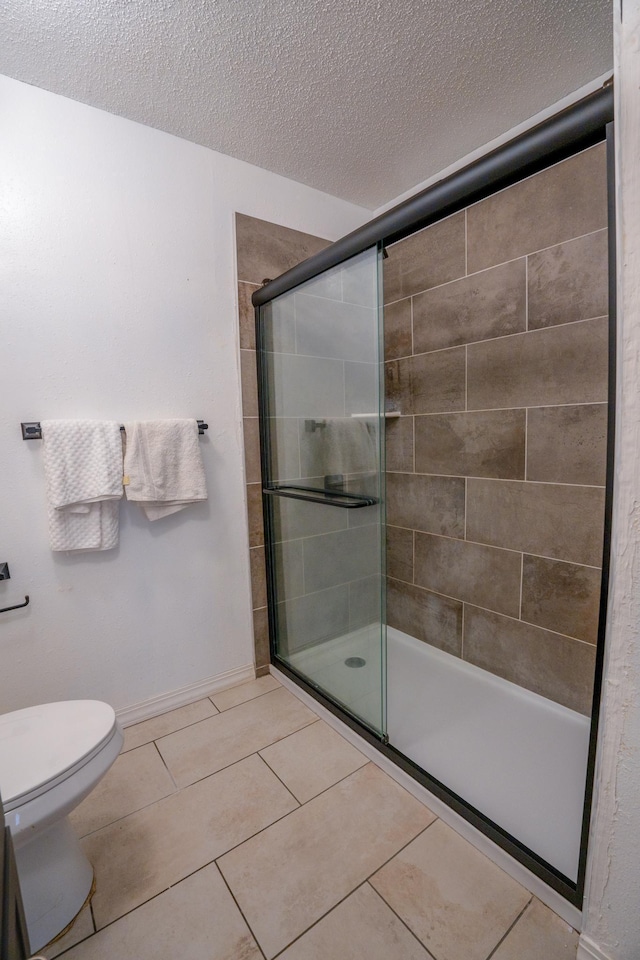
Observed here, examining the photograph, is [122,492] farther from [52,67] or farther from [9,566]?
[52,67]

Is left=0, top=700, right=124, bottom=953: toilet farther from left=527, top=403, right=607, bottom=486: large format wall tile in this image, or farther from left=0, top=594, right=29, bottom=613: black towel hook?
left=527, top=403, right=607, bottom=486: large format wall tile

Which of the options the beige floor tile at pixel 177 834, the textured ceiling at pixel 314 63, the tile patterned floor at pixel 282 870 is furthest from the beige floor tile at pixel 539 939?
the textured ceiling at pixel 314 63

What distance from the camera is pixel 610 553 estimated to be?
2.56 feet

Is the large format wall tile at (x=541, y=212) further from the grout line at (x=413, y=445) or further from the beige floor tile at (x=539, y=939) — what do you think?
the beige floor tile at (x=539, y=939)

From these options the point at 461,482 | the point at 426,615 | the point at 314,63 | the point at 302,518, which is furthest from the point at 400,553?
the point at 314,63

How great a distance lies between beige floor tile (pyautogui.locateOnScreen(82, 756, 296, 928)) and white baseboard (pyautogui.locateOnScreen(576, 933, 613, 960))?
0.77m

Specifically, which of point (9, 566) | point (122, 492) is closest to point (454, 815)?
point (122, 492)

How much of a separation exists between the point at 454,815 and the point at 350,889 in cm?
35

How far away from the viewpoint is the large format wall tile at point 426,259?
181 centimetres

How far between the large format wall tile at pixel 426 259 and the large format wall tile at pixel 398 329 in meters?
0.04

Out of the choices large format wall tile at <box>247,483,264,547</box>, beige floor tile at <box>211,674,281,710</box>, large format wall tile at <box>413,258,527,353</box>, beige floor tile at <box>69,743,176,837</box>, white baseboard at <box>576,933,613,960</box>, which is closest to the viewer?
white baseboard at <box>576,933,613,960</box>

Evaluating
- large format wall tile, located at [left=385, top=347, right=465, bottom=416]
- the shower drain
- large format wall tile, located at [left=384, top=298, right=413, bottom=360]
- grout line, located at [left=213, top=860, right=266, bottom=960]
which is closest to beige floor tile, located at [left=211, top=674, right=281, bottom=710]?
the shower drain

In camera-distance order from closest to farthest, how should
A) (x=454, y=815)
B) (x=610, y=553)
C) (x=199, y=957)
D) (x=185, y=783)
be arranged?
1. (x=610, y=553)
2. (x=199, y=957)
3. (x=454, y=815)
4. (x=185, y=783)

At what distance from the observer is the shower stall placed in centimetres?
139
